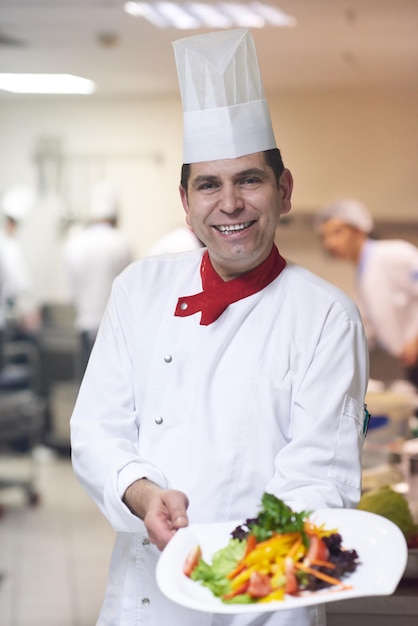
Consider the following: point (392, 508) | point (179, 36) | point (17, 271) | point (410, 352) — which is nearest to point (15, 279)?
point (17, 271)

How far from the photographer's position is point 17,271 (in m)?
7.00

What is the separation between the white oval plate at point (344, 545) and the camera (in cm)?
120

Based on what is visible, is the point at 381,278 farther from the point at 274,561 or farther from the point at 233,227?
the point at 274,561

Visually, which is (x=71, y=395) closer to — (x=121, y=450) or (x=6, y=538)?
(x=6, y=538)

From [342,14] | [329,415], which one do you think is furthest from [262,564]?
[342,14]

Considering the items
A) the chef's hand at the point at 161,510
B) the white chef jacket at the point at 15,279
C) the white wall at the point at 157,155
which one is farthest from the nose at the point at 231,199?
the white wall at the point at 157,155

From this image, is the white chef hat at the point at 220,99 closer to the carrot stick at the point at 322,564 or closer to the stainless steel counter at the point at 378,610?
the carrot stick at the point at 322,564

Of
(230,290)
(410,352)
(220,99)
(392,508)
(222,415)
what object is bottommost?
(410,352)

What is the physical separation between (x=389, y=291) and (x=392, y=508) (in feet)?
10.4

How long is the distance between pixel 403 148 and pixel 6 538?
3.79 m

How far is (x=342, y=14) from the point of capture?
17.1 feet

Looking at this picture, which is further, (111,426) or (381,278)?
(381,278)

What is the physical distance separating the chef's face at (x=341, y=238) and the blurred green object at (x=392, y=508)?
3.09 meters

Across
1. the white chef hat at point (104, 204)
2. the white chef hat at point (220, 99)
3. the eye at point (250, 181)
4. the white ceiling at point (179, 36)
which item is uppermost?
the white ceiling at point (179, 36)
